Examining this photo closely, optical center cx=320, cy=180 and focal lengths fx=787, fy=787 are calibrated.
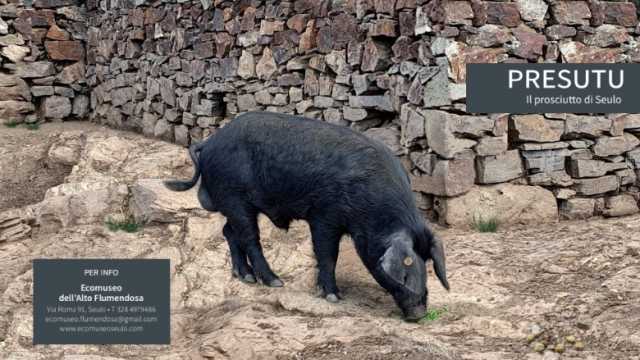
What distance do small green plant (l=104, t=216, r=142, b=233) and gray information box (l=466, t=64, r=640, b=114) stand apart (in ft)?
9.42

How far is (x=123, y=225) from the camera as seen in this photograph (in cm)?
654

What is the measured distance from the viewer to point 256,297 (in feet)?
16.0

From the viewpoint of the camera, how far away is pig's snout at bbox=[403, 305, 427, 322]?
4.43 meters

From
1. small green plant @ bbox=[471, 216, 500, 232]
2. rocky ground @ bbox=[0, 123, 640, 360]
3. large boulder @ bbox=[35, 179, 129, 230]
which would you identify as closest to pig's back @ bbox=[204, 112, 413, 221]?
rocky ground @ bbox=[0, 123, 640, 360]

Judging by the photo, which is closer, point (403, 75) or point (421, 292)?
point (421, 292)

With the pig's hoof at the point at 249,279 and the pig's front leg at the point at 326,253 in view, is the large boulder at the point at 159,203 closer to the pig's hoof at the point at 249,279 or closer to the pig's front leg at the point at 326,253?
the pig's hoof at the point at 249,279

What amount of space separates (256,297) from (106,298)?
41.3 inches

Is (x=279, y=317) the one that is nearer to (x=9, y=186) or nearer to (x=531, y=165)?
(x=531, y=165)

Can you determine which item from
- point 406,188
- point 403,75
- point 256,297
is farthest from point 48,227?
point 406,188

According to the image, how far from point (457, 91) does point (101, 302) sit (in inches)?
128

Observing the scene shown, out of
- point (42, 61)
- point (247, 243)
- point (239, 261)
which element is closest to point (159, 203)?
point (239, 261)

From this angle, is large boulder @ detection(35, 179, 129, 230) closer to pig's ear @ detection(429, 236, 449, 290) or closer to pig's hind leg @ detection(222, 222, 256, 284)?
pig's hind leg @ detection(222, 222, 256, 284)

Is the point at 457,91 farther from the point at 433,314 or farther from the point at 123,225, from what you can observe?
the point at 123,225

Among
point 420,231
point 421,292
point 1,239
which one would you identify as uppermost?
point 420,231
